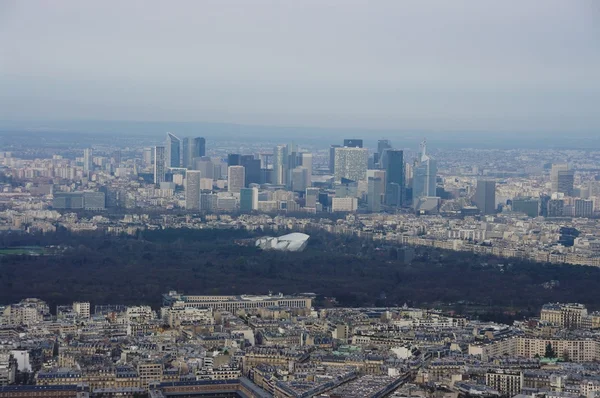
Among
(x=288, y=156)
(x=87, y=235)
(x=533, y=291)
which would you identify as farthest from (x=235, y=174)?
(x=533, y=291)

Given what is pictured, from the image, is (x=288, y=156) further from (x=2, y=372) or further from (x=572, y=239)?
(x=2, y=372)

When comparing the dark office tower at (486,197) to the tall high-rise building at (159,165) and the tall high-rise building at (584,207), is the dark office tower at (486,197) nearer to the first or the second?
the tall high-rise building at (584,207)

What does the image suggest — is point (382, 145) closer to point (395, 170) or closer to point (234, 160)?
point (395, 170)

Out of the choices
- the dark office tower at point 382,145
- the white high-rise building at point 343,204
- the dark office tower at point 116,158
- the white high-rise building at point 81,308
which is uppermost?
the dark office tower at point 382,145

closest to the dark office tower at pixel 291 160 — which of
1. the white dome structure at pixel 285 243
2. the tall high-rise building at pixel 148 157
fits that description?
the tall high-rise building at pixel 148 157

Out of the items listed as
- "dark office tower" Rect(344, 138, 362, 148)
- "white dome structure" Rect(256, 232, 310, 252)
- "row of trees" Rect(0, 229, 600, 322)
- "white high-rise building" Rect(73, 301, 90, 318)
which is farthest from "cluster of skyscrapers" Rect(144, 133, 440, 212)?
"white high-rise building" Rect(73, 301, 90, 318)

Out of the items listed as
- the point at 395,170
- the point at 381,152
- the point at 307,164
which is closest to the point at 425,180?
the point at 395,170
